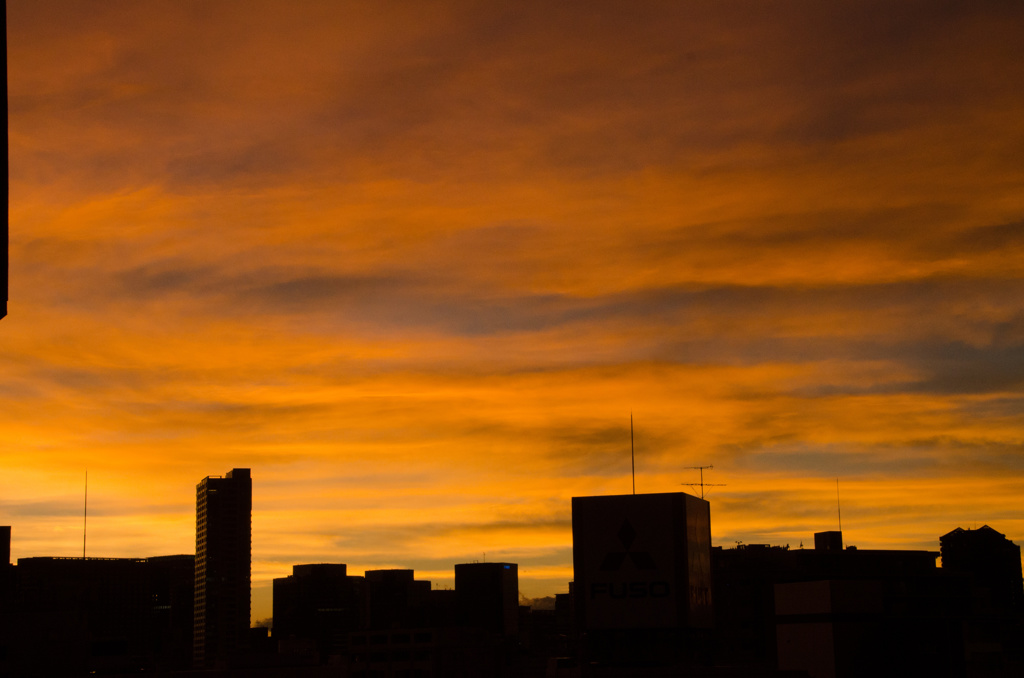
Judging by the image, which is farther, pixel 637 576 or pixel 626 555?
pixel 626 555

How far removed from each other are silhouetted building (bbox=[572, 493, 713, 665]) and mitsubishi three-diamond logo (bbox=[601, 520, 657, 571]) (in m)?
0.13

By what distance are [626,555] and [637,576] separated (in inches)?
118

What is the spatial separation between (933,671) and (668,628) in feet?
206

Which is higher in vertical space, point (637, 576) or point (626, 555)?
point (626, 555)

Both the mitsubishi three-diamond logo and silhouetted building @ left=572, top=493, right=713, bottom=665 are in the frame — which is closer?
silhouetted building @ left=572, top=493, right=713, bottom=665

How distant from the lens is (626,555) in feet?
500

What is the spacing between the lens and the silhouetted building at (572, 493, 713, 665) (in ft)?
492

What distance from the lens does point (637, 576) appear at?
151250 millimetres

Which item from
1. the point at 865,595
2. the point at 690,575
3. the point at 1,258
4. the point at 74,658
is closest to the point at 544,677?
the point at 690,575

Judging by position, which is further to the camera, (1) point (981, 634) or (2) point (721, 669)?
(1) point (981, 634)

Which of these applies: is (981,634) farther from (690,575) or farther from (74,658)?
(74,658)

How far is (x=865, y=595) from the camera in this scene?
196000mm

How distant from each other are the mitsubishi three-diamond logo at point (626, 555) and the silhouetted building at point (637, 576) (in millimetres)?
128

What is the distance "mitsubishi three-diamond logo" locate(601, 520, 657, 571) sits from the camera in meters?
152
